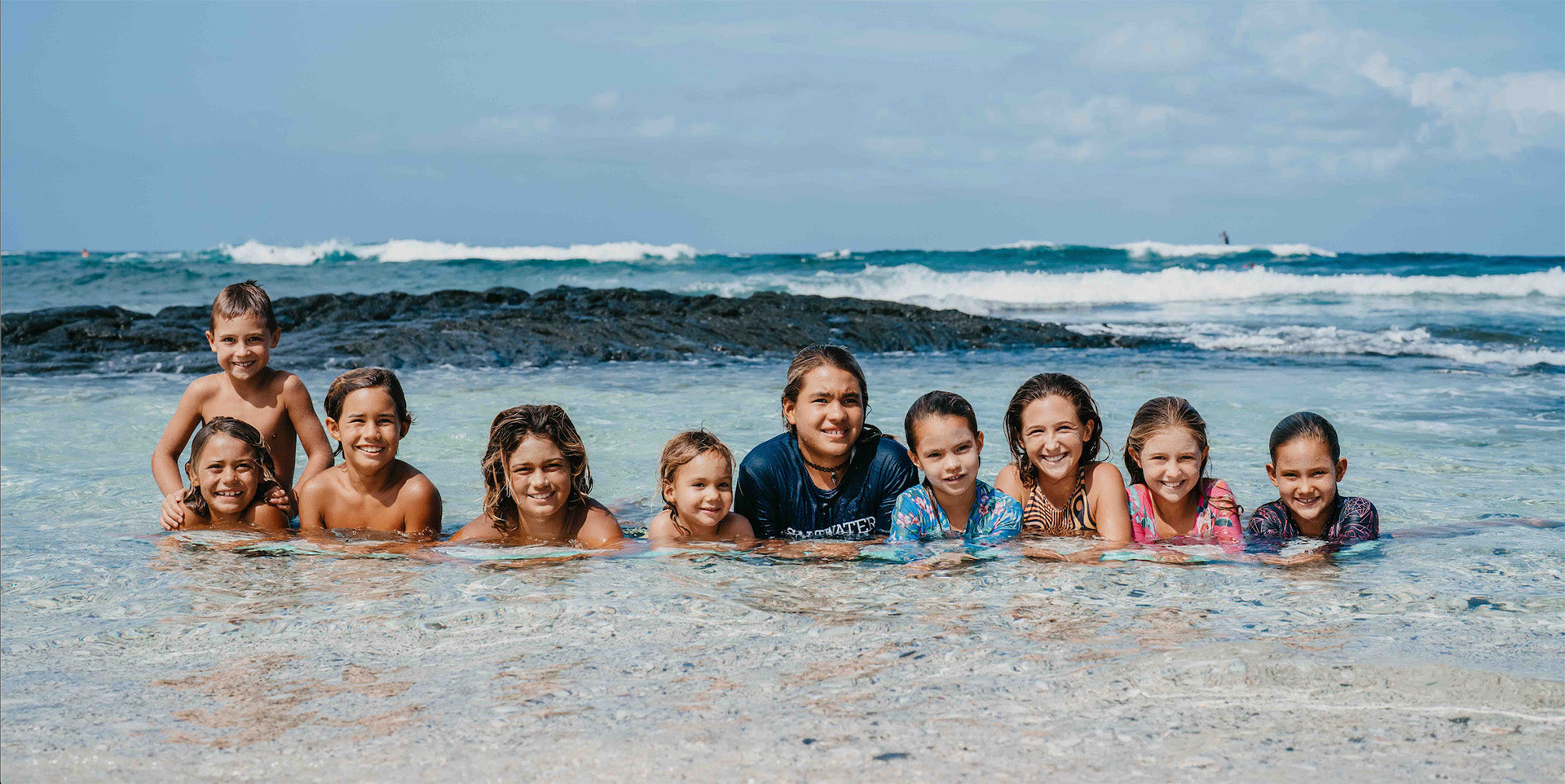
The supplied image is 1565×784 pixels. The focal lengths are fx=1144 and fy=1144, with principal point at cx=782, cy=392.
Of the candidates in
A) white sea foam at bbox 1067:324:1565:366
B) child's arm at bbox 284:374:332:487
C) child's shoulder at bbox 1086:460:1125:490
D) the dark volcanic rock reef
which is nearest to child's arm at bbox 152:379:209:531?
child's arm at bbox 284:374:332:487

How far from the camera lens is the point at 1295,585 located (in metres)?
4.25

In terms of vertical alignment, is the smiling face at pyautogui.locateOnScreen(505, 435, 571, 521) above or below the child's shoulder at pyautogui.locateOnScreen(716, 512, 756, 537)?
above

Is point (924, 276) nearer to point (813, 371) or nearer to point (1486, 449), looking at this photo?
point (1486, 449)

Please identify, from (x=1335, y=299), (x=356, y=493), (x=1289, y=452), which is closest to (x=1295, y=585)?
(x=1289, y=452)

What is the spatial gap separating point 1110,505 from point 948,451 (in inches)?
32.2

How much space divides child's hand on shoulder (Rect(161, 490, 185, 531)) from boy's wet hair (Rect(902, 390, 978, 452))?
344 cm

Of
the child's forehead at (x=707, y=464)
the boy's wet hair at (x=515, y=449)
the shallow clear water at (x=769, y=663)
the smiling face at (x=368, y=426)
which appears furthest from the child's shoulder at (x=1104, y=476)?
the smiling face at (x=368, y=426)

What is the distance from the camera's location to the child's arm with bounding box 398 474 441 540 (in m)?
5.45

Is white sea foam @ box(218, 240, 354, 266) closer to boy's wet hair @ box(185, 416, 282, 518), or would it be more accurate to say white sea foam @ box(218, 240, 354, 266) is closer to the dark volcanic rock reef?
the dark volcanic rock reef

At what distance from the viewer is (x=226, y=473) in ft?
17.4

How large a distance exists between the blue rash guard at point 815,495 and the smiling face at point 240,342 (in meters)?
2.62

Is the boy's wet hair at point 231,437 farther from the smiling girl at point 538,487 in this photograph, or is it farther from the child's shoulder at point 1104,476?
the child's shoulder at point 1104,476

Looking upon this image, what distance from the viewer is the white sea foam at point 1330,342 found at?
1518 centimetres

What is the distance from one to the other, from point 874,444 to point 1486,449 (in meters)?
5.46
